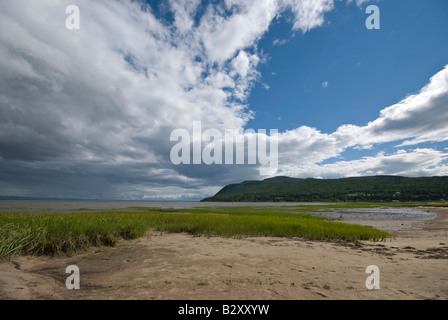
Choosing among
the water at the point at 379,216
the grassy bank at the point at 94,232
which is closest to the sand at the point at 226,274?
the grassy bank at the point at 94,232

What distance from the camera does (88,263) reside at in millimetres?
8039

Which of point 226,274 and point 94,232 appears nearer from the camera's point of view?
point 226,274

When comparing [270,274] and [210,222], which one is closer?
[270,274]

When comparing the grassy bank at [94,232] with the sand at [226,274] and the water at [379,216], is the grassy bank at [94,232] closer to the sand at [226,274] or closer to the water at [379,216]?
the sand at [226,274]

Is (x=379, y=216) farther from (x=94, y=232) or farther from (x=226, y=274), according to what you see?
(x=94, y=232)

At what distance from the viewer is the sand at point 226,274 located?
17.6ft

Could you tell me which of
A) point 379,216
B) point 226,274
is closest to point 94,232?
point 226,274

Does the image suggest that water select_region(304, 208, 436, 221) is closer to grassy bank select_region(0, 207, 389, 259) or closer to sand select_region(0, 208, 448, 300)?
grassy bank select_region(0, 207, 389, 259)

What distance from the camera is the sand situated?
5.36 meters

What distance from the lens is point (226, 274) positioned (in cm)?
680
